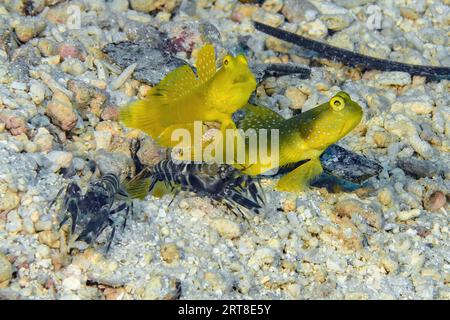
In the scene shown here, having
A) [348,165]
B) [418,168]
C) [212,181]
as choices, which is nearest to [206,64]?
[212,181]

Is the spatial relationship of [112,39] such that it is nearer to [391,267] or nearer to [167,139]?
[167,139]

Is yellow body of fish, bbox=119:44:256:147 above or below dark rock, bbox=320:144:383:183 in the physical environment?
above

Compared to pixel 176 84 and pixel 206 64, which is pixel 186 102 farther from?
pixel 206 64

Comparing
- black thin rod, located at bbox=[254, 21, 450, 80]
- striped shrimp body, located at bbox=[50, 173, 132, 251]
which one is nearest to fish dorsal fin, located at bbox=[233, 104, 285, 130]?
striped shrimp body, located at bbox=[50, 173, 132, 251]

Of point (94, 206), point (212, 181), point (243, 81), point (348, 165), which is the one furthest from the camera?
point (348, 165)

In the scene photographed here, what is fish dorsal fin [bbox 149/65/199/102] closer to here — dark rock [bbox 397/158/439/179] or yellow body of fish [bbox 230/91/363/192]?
yellow body of fish [bbox 230/91/363/192]

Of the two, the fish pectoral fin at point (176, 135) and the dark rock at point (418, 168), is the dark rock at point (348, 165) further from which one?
the fish pectoral fin at point (176, 135)
